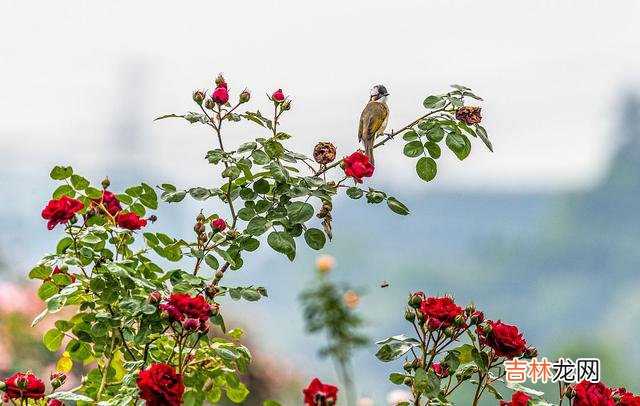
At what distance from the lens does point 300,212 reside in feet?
6.52

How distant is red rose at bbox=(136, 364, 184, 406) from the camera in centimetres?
173

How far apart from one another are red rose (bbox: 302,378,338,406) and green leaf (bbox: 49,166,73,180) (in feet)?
2.82

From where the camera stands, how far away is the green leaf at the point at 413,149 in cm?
211

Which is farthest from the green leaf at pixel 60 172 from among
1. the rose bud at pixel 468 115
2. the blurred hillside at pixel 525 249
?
the blurred hillside at pixel 525 249

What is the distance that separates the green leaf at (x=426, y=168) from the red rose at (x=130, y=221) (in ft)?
2.12

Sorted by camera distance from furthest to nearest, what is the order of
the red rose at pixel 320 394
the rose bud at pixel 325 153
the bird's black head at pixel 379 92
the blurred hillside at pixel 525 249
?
the blurred hillside at pixel 525 249 → the bird's black head at pixel 379 92 → the rose bud at pixel 325 153 → the red rose at pixel 320 394

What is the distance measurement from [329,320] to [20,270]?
2.62 metres

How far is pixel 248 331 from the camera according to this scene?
5.68m

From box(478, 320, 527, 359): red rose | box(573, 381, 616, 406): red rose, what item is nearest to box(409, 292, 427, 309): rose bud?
box(478, 320, 527, 359): red rose

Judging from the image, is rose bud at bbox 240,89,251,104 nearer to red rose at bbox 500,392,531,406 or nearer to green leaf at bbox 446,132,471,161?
green leaf at bbox 446,132,471,161

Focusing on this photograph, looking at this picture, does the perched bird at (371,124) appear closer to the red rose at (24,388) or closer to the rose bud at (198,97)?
the rose bud at (198,97)

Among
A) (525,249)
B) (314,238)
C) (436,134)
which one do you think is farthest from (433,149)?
(525,249)

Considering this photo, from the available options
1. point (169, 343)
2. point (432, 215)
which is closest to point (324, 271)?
point (169, 343)

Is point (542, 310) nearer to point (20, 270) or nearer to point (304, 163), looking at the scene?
point (20, 270)
